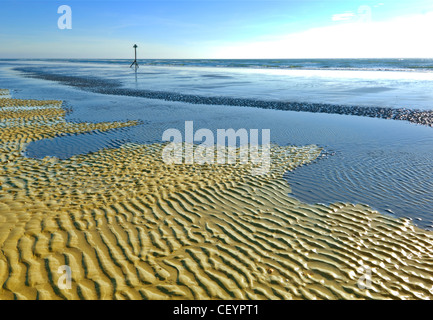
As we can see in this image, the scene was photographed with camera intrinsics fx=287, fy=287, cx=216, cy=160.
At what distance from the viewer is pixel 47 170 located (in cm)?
1009

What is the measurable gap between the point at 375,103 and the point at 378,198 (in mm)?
19316

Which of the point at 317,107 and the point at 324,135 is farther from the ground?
the point at 317,107

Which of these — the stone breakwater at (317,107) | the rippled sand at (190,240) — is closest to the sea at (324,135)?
the stone breakwater at (317,107)

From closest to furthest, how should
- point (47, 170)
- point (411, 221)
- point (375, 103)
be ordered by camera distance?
point (411, 221) < point (47, 170) < point (375, 103)

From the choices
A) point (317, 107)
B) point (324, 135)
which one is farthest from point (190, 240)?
point (317, 107)

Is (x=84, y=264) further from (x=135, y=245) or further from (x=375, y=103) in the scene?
(x=375, y=103)

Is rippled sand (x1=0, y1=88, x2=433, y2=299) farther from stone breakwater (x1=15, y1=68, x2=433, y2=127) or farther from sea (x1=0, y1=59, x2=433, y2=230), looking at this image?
stone breakwater (x1=15, y1=68, x2=433, y2=127)

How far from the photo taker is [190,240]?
6.45 metres

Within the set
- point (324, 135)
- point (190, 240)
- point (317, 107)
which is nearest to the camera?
point (190, 240)

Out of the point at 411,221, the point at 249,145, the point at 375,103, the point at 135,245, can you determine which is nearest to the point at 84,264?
the point at 135,245

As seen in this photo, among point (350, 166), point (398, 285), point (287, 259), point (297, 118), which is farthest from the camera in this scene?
point (297, 118)

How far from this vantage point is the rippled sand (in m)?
5.14

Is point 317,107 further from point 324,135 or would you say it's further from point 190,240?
point 190,240

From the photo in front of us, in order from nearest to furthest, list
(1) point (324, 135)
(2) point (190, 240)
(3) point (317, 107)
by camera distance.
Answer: (2) point (190, 240) < (1) point (324, 135) < (3) point (317, 107)
